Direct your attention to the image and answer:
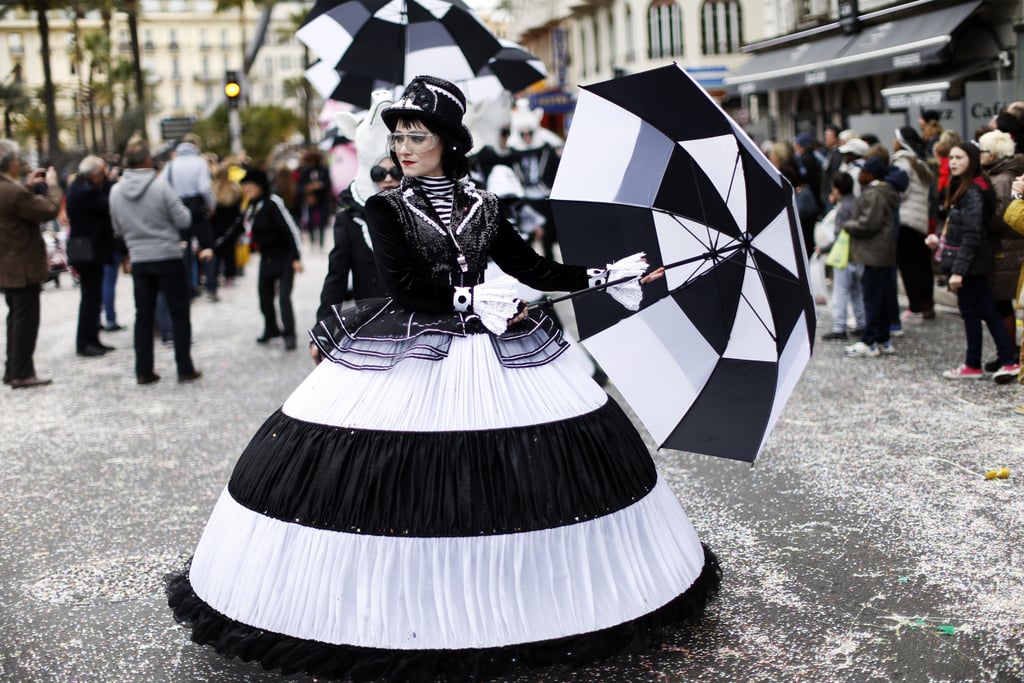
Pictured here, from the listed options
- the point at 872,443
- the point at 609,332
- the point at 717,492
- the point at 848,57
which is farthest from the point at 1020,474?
the point at 848,57

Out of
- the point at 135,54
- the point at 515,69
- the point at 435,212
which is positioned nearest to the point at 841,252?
the point at 515,69

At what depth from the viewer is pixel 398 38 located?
7.66 meters

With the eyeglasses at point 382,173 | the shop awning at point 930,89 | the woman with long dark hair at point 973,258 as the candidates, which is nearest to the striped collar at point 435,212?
the eyeglasses at point 382,173

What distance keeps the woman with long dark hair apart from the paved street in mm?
272

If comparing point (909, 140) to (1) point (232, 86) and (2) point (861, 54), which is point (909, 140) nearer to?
(2) point (861, 54)

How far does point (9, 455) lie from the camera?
770 cm

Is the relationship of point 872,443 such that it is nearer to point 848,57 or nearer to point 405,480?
point 405,480

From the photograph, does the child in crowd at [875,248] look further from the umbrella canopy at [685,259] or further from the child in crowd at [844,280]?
the umbrella canopy at [685,259]

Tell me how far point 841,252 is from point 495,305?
7.18 m

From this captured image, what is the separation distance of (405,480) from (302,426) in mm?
490

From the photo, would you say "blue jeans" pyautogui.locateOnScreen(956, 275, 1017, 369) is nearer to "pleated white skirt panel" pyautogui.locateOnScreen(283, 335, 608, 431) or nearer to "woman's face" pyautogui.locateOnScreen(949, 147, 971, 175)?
"woman's face" pyautogui.locateOnScreen(949, 147, 971, 175)

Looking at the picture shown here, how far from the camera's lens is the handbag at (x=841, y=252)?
10.4 m

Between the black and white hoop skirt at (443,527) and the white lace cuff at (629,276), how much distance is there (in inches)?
12.5

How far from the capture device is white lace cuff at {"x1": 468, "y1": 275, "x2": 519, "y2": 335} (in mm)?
3988
